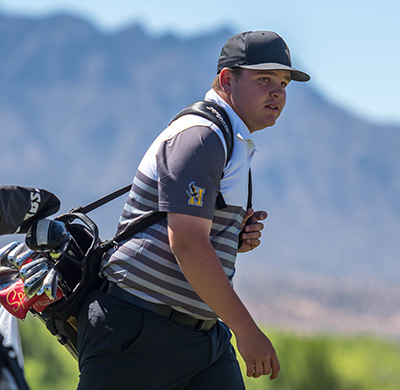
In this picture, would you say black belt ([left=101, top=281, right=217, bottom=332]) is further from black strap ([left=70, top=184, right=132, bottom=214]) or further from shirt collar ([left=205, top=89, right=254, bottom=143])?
shirt collar ([left=205, top=89, right=254, bottom=143])

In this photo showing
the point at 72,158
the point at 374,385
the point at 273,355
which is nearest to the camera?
the point at 273,355

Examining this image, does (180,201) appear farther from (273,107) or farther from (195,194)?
(273,107)

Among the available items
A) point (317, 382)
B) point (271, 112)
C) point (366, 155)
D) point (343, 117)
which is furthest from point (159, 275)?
point (343, 117)

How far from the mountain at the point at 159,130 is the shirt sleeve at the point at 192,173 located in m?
64.4

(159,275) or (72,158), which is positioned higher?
(159,275)

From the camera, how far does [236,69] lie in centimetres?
294

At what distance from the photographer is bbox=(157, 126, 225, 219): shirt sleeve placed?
254 centimetres

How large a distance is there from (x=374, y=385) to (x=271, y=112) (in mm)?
4227

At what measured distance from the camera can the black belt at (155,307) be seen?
2.74 metres

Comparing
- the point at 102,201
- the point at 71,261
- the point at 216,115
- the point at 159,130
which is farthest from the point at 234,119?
the point at 159,130

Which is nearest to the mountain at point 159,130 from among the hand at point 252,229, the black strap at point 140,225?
the hand at point 252,229

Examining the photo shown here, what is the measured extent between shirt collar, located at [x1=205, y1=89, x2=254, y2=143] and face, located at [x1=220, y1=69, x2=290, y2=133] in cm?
4

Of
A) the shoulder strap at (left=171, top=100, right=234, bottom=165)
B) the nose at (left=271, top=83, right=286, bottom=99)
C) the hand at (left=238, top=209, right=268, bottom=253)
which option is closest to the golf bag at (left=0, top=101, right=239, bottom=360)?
the shoulder strap at (left=171, top=100, right=234, bottom=165)

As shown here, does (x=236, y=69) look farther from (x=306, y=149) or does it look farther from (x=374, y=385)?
(x=306, y=149)
